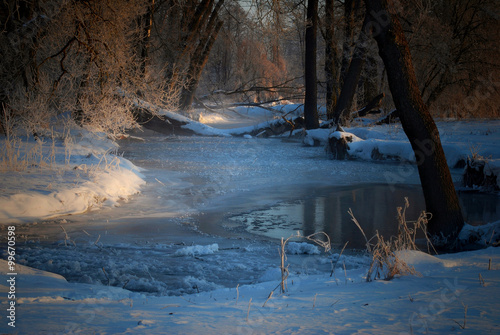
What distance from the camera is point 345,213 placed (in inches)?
298

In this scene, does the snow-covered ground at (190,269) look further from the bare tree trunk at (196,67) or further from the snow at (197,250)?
the bare tree trunk at (196,67)

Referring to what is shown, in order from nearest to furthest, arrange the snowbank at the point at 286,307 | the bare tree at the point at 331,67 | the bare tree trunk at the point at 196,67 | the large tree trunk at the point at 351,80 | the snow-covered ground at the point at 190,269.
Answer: the snowbank at the point at 286,307 → the snow-covered ground at the point at 190,269 → the large tree trunk at the point at 351,80 → the bare tree at the point at 331,67 → the bare tree trunk at the point at 196,67

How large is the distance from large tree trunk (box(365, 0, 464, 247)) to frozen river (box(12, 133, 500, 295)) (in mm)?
1043

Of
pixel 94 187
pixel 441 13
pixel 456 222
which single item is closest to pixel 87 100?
pixel 94 187

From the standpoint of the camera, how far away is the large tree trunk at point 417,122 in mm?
5934

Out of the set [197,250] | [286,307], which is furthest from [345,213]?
[286,307]

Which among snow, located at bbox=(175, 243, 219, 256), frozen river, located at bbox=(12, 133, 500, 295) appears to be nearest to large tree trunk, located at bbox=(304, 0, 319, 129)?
frozen river, located at bbox=(12, 133, 500, 295)

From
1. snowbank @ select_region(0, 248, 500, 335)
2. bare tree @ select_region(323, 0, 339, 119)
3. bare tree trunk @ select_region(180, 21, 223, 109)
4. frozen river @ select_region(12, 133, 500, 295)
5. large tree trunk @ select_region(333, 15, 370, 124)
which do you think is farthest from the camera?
bare tree trunk @ select_region(180, 21, 223, 109)

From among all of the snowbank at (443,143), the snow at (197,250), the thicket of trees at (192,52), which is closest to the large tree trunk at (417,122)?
the snow at (197,250)

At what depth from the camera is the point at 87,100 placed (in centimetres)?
1150

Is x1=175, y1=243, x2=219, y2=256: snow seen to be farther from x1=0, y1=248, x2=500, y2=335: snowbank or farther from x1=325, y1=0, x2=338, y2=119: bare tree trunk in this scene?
x1=325, y1=0, x2=338, y2=119: bare tree trunk

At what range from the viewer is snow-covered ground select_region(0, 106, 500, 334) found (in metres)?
2.54

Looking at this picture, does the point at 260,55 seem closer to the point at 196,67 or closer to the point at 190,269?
the point at 196,67

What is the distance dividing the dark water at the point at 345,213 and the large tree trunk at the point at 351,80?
30.5 feet
